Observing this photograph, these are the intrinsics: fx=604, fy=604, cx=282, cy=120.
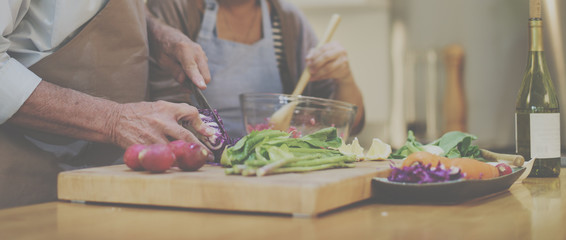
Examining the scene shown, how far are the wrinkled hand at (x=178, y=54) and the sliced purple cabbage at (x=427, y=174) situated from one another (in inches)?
25.7

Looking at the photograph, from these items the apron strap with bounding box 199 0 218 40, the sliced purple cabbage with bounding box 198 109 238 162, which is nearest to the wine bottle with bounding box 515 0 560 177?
the sliced purple cabbage with bounding box 198 109 238 162

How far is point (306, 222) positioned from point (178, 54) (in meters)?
0.90

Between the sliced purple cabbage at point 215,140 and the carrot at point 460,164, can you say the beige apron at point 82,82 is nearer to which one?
the sliced purple cabbage at point 215,140

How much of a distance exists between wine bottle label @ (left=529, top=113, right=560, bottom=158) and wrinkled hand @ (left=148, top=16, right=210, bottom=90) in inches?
31.0

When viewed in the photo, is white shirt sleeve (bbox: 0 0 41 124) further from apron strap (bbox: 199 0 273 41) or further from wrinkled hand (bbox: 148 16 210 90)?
apron strap (bbox: 199 0 273 41)

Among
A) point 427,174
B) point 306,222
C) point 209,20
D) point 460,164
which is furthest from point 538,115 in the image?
point 209,20

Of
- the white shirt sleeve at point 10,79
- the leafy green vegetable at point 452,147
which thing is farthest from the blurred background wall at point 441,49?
the white shirt sleeve at point 10,79

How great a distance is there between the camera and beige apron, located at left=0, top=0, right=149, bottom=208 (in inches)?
55.3

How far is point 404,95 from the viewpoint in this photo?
3143 mm

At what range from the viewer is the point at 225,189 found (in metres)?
0.96

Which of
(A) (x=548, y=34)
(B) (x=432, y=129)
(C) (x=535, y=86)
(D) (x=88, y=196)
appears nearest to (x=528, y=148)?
(C) (x=535, y=86)

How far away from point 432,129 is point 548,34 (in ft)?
2.30

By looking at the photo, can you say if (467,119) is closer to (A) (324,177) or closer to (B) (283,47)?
(B) (283,47)

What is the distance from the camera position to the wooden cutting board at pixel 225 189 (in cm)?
91
